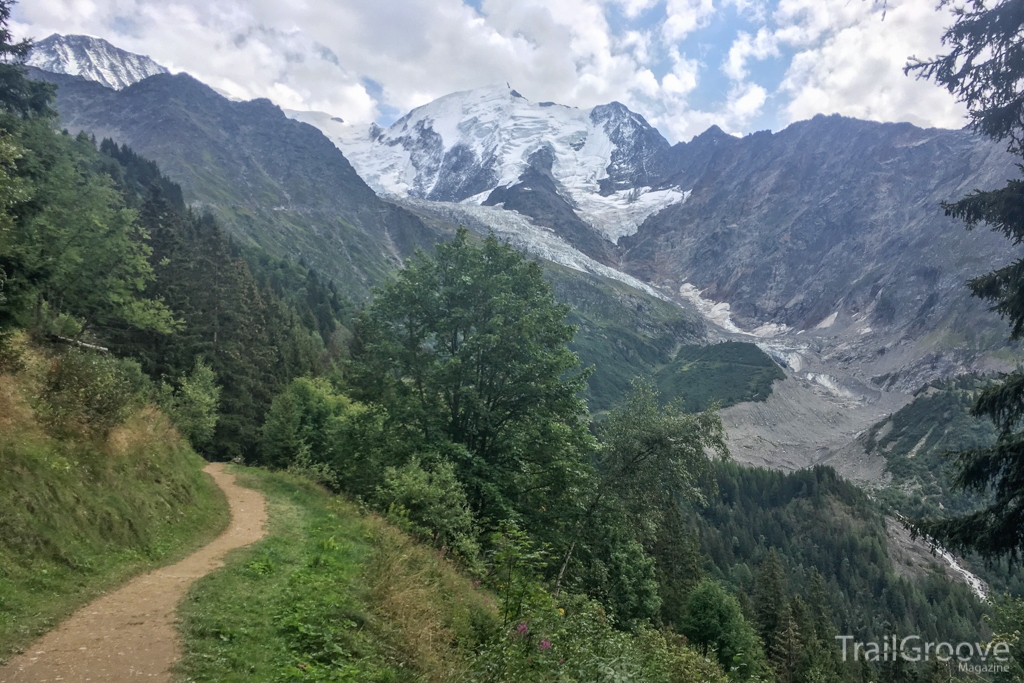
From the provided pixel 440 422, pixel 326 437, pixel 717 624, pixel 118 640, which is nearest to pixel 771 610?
pixel 717 624

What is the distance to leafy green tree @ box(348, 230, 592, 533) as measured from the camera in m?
17.2

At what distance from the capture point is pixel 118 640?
6.98 metres

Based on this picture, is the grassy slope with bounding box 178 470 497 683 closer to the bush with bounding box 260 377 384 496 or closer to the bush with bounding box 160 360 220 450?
the bush with bounding box 260 377 384 496

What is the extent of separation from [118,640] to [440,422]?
12463 mm

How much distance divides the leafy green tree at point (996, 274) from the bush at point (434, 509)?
9.18 meters

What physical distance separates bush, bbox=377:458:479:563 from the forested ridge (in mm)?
58

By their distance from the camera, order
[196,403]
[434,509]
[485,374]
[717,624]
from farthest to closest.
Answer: [717,624] → [196,403] → [485,374] → [434,509]

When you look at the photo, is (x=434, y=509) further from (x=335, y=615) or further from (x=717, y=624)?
(x=717, y=624)

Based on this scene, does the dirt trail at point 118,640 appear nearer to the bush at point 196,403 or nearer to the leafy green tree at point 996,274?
the leafy green tree at point 996,274

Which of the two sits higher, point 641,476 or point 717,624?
point 641,476

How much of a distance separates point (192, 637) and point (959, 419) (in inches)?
8064

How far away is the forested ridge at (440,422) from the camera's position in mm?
9266

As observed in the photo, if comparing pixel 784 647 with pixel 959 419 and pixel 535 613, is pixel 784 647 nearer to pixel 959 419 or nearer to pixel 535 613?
pixel 535 613

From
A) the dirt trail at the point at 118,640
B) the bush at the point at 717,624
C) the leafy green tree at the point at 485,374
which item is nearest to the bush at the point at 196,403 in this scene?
the leafy green tree at the point at 485,374
